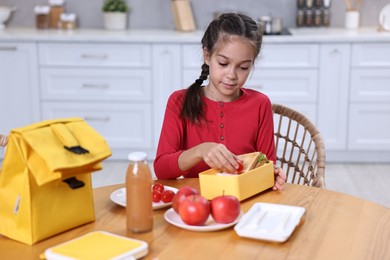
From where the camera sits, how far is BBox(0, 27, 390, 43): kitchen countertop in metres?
3.83

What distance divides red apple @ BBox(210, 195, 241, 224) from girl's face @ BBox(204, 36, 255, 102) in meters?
0.54

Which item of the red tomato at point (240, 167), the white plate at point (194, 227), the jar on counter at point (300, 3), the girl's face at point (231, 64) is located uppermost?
the jar on counter at point (300, 3)

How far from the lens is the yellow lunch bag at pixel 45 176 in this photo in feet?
4.29

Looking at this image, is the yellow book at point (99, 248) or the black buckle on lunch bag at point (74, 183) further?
the black buckle on lunch bag at point (74, 183)

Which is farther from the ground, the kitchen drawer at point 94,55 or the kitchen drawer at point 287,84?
the kitchen drawer at point 94,55

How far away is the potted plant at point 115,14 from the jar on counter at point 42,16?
403 mm

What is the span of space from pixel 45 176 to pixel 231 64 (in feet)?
2.52

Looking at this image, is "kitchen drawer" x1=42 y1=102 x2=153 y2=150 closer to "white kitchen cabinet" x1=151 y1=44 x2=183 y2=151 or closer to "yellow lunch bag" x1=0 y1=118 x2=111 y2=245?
"white kitchen cabinet" x1=151 y1=44 x2=183 y2=151

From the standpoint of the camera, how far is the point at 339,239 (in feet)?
4.55

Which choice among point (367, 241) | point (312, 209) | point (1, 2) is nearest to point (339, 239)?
point (367, 241)

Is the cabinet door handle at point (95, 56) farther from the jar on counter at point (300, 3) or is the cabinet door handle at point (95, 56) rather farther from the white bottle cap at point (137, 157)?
the white bottle cap at point (137, 157)

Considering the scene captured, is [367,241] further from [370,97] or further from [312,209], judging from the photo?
[370,97]

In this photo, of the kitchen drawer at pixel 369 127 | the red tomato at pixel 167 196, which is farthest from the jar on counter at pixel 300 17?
the red tomato at pixel 167 196

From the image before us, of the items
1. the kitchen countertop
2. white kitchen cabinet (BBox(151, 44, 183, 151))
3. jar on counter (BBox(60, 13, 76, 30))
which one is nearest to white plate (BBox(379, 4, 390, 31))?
the kitchen countertop
